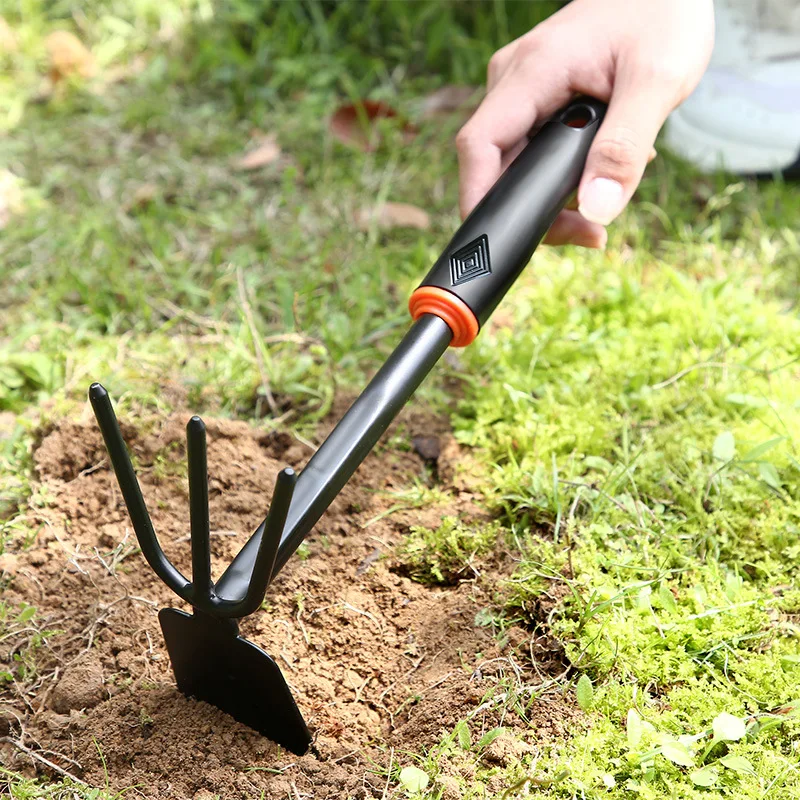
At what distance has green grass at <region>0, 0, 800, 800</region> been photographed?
154 centimetres

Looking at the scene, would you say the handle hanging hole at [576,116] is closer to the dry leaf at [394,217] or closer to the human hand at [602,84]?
the human hand at [602,84]

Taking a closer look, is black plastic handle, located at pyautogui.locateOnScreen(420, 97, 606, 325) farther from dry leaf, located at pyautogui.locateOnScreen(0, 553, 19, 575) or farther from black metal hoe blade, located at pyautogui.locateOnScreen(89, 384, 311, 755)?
dry leaf, located at pyautogui.locateOnScreen(0, 553, 19, 575)

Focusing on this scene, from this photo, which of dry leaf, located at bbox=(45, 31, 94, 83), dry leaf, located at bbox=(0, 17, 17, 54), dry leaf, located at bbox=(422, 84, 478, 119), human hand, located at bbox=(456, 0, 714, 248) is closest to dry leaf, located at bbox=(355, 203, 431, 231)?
dry leaf, located at bbox=(422, 84, 478, 119)

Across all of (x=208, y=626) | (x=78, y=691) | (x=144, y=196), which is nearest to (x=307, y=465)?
(x=208, y=626)

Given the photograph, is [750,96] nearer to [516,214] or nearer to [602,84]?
[602,84]

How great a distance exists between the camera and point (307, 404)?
6.90ft

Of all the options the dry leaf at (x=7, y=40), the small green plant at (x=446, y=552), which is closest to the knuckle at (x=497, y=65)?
the small green plant at (x=446, y=552)

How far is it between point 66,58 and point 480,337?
6.60 ft

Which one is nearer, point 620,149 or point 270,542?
point 270,542

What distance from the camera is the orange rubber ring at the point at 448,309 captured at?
5.28 ft

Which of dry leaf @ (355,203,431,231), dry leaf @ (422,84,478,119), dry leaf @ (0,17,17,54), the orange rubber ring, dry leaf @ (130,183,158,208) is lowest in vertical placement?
dry leaf @ (355,203,431,231)

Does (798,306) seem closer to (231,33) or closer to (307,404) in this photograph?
(307,404)

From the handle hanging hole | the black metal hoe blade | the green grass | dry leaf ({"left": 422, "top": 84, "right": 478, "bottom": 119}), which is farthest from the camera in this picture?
dry leaf ({"left": 422, "top": 84, "right": 478, "bottom": 119})

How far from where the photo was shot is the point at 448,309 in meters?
1.61
